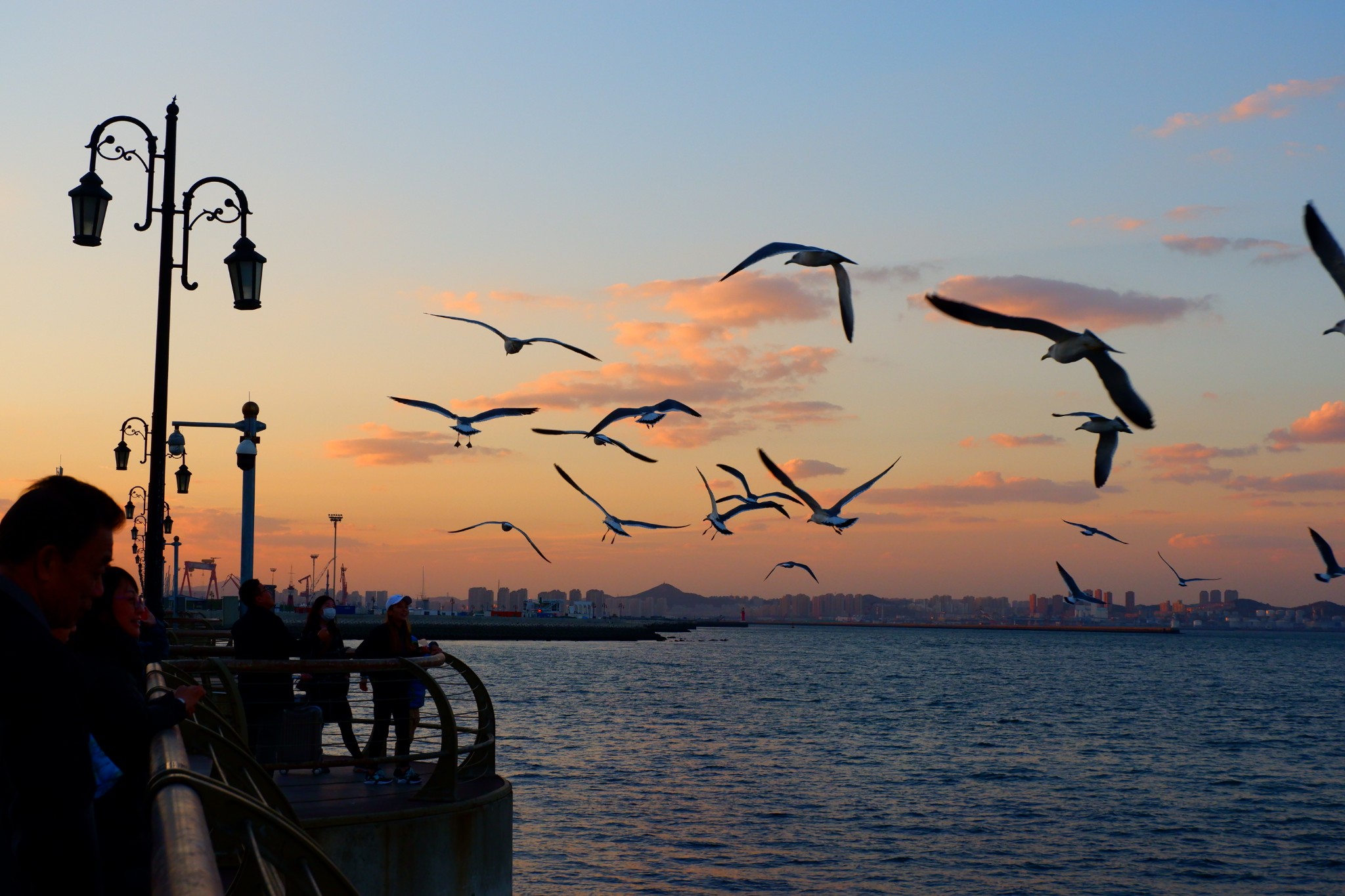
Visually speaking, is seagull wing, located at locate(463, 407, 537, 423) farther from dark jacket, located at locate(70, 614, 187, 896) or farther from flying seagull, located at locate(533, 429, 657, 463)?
dark jacket, located at locate(70, 614, 187, 896)

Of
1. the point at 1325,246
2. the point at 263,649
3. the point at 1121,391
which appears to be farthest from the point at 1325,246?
the point at 263,649

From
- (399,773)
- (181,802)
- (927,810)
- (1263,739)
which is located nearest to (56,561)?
(181,802)

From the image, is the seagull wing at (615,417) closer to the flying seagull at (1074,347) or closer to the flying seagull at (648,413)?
the flying seagull at (648,413)

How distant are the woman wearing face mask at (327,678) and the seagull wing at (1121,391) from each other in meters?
6.86

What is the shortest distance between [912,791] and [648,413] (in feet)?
50.9

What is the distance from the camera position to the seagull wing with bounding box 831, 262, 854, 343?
13672 millimetres

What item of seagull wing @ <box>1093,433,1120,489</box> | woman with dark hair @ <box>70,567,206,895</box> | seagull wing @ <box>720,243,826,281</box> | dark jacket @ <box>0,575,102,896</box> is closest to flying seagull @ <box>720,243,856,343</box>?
seagull wing @ <box>720,243,826,281</box>

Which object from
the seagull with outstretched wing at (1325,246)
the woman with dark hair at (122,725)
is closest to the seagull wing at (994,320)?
the seagull with outstretched wing at (1325,246)

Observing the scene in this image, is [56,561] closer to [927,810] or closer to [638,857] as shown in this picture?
[638,857]

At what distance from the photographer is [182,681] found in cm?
798

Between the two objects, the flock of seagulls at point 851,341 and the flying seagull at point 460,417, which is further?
the flying seagull at point 460,417

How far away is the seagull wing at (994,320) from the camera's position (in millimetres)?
9719

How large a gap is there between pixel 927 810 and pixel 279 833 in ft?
91.8

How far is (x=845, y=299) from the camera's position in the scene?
45.5 feet
